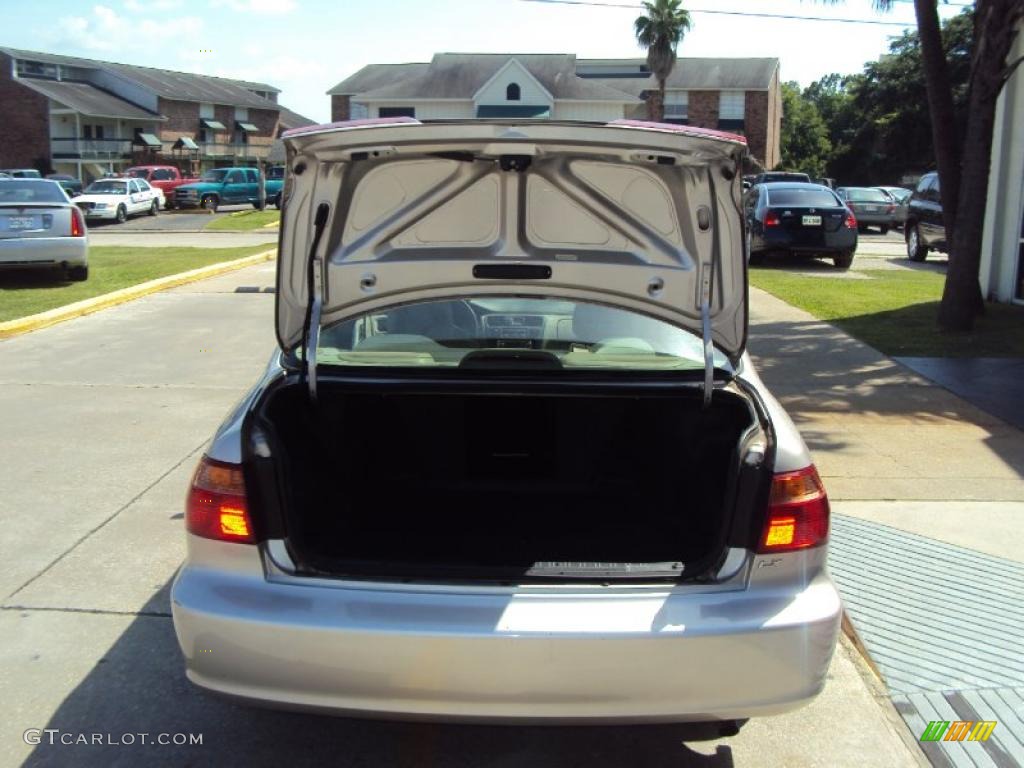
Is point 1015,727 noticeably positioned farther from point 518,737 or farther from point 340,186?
point 340,186

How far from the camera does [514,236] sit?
3605 mm

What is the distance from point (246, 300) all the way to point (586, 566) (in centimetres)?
1114

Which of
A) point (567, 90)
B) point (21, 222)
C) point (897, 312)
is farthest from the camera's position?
point (567, 90)

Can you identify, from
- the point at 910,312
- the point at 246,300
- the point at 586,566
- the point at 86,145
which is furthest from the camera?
the point at 86,145

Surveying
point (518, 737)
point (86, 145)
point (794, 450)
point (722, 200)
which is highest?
point (86, 145)

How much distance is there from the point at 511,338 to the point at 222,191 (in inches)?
1495

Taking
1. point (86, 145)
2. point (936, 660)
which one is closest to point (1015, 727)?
point (936, 660)

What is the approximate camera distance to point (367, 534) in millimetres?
3525

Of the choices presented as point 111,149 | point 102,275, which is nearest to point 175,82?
point 111,149

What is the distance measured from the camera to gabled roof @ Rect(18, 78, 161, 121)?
54.8 m

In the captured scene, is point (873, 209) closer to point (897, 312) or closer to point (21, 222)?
point (897, 312)

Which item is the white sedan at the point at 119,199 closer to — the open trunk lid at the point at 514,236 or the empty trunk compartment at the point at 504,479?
the empty trunk compartment at the point at 504,479

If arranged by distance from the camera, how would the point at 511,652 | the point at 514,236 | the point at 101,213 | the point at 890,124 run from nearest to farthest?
the point at 511,652, the point at 514,236, the point at 101,213, the point at 890,124

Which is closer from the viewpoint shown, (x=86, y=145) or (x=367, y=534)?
(x=367, y=534)
